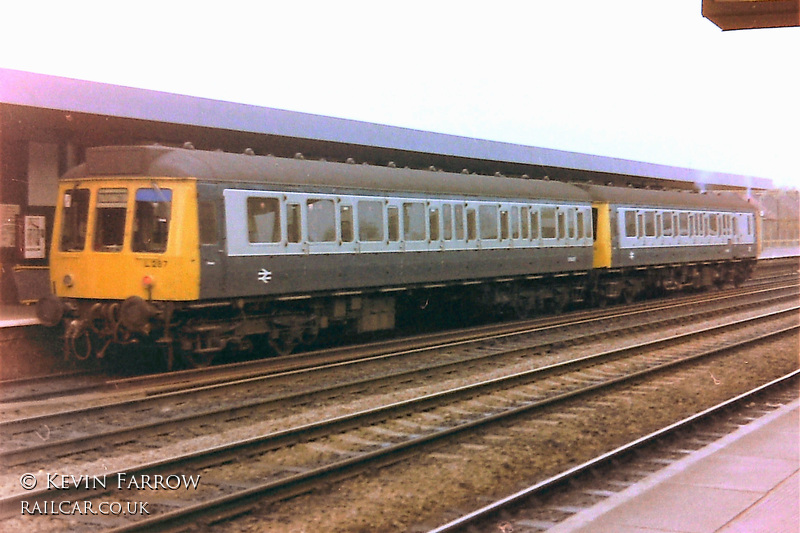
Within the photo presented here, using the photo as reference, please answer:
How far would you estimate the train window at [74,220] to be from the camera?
14.1 meters

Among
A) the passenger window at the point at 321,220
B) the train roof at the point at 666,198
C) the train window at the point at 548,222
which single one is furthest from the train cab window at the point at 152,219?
the train roof at the point at 666,198

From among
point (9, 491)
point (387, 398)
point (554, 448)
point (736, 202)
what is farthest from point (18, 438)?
point (736, 202)

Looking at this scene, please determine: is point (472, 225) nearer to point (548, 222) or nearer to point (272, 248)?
point (548, 222)

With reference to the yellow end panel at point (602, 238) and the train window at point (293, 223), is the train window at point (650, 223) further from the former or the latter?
the train window at point (293, 223)

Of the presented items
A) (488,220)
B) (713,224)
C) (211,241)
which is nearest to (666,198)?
(713,224)

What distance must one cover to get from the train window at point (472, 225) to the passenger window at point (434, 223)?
3.91ft

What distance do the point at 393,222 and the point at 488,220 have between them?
3624 mm

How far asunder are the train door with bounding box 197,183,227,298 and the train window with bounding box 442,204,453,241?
6.17 metres

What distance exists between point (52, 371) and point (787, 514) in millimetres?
11513

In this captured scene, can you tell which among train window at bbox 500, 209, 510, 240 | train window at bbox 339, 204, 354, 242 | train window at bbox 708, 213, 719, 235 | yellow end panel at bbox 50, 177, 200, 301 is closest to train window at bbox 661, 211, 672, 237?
train window at bbox 708, 213, 719, 235

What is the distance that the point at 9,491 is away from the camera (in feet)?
25.4

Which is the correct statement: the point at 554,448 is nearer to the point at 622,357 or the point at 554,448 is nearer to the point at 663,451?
the point at 663,451

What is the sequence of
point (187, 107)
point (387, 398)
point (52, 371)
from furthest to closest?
point (187, 107)
point (52, 371)
point (387, 398)

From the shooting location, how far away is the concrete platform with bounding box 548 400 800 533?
20.4ft
